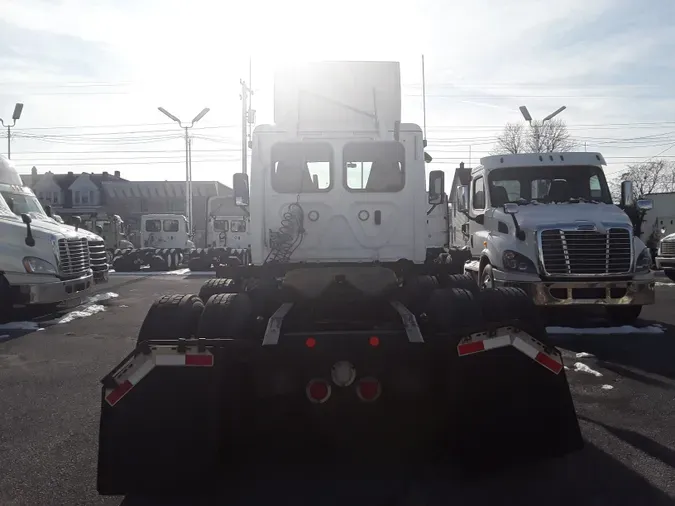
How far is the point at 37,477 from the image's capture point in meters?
4.20

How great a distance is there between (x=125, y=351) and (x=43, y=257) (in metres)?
3.97

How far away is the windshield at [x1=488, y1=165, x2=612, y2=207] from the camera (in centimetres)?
1094

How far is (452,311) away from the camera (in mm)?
4406

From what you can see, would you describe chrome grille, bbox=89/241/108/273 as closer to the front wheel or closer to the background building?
the front wheel

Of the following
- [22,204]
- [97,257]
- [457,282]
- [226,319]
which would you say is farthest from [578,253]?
[22,204]

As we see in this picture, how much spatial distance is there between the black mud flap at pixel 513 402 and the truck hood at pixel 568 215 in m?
6.00

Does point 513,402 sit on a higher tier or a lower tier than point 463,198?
lower

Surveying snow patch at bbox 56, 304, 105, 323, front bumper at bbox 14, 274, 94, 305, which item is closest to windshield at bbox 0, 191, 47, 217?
front bumper at bbox 14, 274, 94, 305

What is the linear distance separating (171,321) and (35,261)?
825 cm

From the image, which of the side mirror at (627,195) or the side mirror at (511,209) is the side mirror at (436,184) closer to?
the side mirror at (511,209)

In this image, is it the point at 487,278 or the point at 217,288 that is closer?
the point at 217,288

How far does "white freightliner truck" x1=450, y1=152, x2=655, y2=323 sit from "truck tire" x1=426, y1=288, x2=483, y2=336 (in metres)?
5.20

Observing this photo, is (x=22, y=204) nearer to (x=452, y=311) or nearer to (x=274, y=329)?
(x=274, y=329)

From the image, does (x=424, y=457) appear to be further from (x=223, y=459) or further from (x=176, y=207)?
(x=176, y=207)
